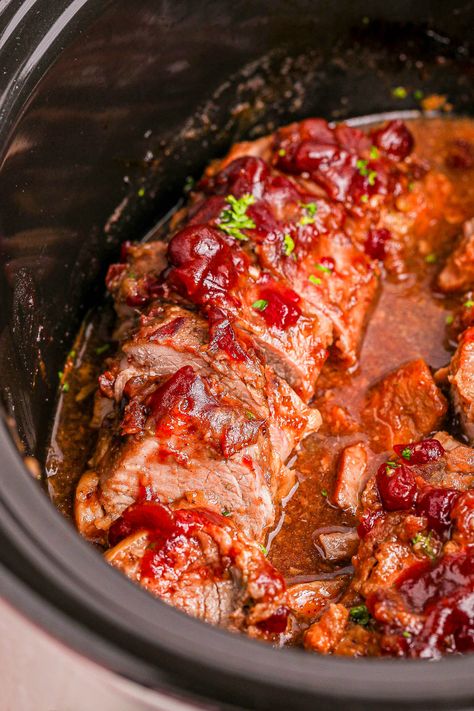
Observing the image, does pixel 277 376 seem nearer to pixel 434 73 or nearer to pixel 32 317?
pixel 32 317

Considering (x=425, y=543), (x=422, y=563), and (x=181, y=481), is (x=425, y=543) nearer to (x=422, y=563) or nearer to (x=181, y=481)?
A: (x=422, y=563)

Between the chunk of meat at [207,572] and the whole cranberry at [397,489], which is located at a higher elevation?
the chunk of meat at [207,572]

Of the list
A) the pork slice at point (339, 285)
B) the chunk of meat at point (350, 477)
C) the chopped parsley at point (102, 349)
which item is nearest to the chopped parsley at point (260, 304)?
the pork slice at point (339, 285)

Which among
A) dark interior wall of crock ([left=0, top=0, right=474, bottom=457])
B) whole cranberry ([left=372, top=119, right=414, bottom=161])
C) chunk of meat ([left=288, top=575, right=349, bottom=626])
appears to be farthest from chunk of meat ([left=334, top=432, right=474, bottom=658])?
whole cranberry ([left=372, top=119, right=414, bottom=161])

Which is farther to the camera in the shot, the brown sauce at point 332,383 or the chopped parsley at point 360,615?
the brown sauce at point 332,383

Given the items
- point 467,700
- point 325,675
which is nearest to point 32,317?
point 325,675

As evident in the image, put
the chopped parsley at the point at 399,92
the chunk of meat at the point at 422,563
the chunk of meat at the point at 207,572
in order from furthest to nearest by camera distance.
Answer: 1. the chopped parsley at the point at 399,92
2. the chunk of meat at the point at 207,572
3. the chunk of meat at the point at 422,563

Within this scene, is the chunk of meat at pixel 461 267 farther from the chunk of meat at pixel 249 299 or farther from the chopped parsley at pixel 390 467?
the chopped parsley at pixel 390 467
